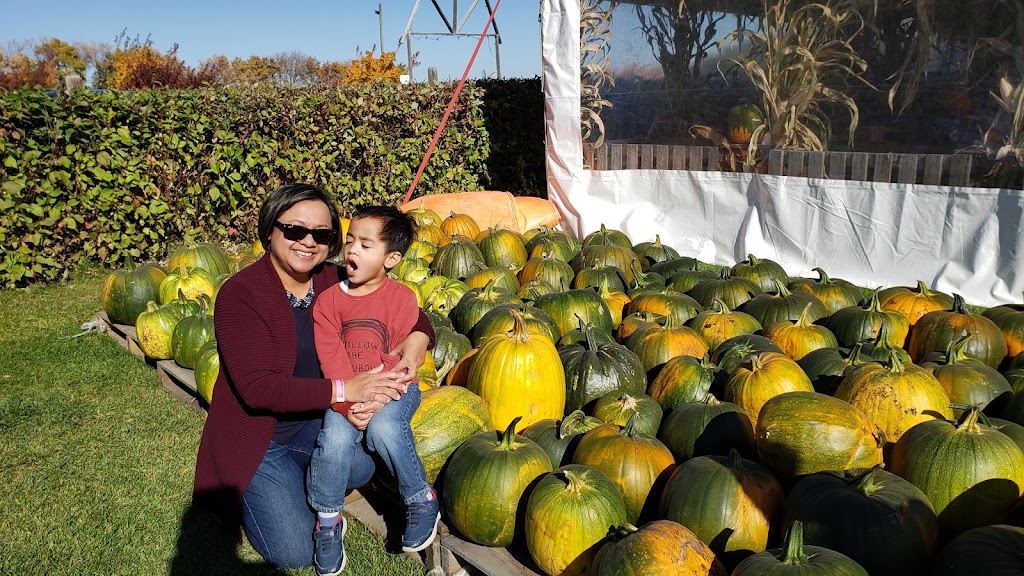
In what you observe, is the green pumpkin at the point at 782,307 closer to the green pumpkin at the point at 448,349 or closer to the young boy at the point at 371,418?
the green pumpkin at the point at 448,349

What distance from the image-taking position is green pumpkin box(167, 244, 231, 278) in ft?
19.4

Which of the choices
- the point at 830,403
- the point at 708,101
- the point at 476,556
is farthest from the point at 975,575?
the point at 708,101

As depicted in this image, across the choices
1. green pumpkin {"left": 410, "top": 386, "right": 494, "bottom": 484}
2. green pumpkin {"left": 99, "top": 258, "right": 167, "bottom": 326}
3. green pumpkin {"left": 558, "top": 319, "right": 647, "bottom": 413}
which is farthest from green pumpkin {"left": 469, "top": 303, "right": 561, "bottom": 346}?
green pumpkin {"left": 99, "top": 258, "right": 167, "bottom": 326}

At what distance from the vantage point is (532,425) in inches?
128

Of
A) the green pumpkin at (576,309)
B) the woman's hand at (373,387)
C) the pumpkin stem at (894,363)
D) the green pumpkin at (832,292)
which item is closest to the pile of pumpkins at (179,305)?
the woman's hand at (373,387)

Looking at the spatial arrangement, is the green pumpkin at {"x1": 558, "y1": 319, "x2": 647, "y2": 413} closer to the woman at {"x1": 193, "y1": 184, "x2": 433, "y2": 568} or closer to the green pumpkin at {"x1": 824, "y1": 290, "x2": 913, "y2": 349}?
the woman at {"x1": 193, "y1": 184, "x2": 433, "y2": 568}

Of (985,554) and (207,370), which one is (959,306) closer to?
(985,554)

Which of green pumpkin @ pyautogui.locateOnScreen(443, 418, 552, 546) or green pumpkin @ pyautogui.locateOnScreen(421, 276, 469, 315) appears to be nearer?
green pumpkin @ pyautogui.locateOnScreen(443, 418, 552, 546)

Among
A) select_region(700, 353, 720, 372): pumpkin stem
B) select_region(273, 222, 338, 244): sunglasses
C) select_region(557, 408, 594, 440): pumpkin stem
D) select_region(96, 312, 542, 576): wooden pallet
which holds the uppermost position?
select_region(273, 222, 338, 244): sunglasses

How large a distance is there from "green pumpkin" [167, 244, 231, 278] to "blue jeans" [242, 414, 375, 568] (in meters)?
3.36

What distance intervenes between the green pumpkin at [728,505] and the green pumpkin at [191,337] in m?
3.44

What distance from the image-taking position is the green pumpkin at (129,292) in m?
5.69

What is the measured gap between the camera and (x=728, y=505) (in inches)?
95.1

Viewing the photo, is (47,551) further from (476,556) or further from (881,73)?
(881,73)
